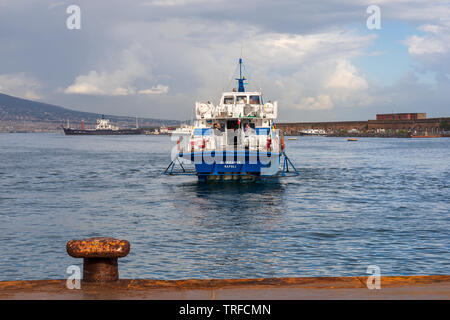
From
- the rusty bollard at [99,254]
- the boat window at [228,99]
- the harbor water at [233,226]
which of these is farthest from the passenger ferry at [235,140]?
the rusty bollard at [99,254]

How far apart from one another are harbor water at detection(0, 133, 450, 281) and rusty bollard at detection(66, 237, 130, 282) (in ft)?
16.6

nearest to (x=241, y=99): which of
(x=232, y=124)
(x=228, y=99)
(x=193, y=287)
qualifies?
(x=228, y=99)

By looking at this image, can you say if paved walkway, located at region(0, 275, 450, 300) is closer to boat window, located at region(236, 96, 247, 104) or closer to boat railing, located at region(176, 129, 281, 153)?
boat railing, located at region(176, 129, 281, 153)

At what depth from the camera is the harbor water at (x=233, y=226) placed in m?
13.4

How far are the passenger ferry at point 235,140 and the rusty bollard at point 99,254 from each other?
2206 cm

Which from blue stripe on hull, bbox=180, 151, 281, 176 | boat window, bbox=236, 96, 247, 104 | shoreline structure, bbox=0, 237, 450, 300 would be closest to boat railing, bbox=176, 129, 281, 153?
blue stripe on hull, bbox=180, 151, 281, 176

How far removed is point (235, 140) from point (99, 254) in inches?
1081

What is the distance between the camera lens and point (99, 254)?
707 cm

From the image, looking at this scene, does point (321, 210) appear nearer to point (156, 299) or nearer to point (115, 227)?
point (115, 227)

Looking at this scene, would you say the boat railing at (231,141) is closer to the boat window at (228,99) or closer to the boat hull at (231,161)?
the boat hull at (231,161)

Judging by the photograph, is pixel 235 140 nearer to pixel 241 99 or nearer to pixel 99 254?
pixel 241 99

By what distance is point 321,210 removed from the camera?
23844mm
